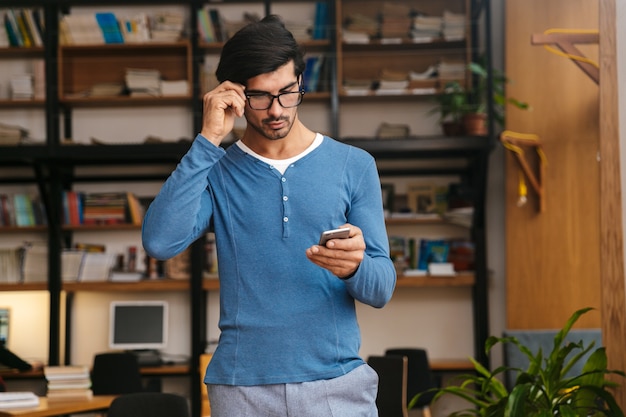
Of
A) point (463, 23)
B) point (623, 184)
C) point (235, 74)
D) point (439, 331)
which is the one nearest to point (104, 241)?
point (439, 331)

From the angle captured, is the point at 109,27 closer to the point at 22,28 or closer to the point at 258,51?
the point at 22,28

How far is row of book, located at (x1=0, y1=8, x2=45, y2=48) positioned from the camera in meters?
6.70

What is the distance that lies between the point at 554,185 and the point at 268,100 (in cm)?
497

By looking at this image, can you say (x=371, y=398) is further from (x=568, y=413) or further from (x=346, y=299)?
(x=568, y=413)

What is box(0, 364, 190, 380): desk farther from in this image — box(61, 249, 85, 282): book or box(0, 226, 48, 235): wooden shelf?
box(0, 226, 48, 235): wooden shelf

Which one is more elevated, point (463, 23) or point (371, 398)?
point (463, 23)

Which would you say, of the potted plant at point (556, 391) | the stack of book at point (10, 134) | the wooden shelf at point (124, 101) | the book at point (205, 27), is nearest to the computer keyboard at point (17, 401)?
the potted plant at point (556, 391)

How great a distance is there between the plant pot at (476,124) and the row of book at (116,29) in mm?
2200

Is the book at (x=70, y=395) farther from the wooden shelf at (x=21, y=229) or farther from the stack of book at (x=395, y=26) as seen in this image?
the stack of book at (x=395, y=26)

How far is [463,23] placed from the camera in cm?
651

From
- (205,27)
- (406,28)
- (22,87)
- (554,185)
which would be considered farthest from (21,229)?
(554,185)

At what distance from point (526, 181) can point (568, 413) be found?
12.4 feet

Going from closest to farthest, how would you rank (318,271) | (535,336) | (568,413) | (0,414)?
(318,271)
(568,413)
(0,414)
(535,336)

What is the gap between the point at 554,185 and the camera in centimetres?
625
